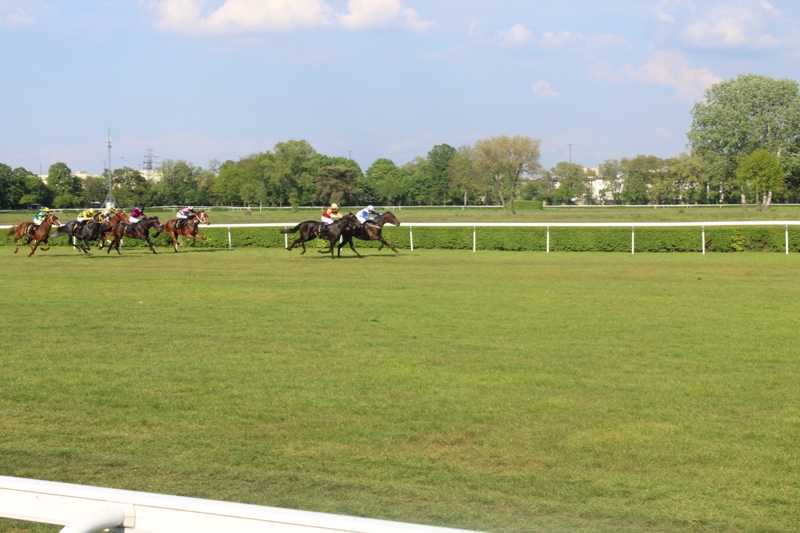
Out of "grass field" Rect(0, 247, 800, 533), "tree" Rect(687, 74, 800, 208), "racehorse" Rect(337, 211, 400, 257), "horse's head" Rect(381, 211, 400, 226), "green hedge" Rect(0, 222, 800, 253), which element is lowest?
"grass field" Rect(0, 247, 800, 533)

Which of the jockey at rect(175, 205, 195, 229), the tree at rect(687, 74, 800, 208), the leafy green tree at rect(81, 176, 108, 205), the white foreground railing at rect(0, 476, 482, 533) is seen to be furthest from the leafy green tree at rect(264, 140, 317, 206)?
the white foreground railing at rect(0, 476, 482, 533)

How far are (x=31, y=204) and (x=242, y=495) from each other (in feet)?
252

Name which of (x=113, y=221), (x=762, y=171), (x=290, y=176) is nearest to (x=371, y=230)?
(x=113, y=221)

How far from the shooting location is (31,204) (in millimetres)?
73875

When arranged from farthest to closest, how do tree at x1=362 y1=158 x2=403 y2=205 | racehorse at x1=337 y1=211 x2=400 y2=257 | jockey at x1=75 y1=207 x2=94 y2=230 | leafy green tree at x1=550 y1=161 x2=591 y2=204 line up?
leafy green tree at x1=550 y1=161 x2=591 y2=204, tree at x1=362 y1=158 x2=403 y2=205, jockey at x1=75 y1=207 x2=94 y2=230, racehorse at x1=337 y1=211 x2=400 y2=257

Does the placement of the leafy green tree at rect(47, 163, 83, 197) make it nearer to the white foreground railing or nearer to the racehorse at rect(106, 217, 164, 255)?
the racehorse at rect(106, 217, 164, 255)

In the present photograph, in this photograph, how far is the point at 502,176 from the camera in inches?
2699

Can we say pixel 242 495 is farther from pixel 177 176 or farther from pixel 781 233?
pixel 177 176

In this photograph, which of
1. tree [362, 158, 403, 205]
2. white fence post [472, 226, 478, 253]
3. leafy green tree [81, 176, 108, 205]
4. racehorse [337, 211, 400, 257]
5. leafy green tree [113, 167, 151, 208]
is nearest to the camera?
racehorse [337, 211, 400, 257]

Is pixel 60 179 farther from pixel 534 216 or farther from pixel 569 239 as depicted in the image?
pixel 569 239

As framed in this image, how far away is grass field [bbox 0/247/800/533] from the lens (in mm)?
4516

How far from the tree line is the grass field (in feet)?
171

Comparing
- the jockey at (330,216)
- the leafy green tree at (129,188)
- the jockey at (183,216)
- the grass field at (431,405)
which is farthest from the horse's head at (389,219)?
the leafy green tree at (129,188)

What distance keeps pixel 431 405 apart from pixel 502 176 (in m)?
63.2
